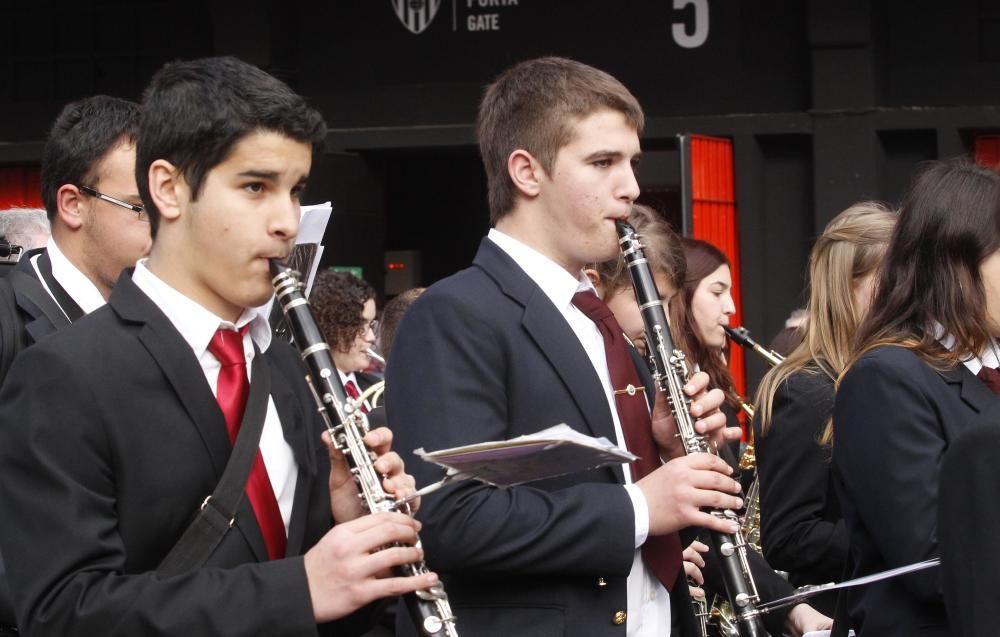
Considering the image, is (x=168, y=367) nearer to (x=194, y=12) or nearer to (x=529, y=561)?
(x=529, y=561)

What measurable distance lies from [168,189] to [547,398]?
2.93 feet

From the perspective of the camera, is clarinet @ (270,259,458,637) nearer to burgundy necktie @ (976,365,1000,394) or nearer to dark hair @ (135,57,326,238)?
dark hair @ (135,57,326,238)

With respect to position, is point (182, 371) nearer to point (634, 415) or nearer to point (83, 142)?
point (634, 415)

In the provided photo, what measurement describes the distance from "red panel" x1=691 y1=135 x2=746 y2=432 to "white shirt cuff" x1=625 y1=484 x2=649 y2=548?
20.4 feet

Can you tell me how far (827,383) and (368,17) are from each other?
21.8 ft

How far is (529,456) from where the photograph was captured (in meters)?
2.41

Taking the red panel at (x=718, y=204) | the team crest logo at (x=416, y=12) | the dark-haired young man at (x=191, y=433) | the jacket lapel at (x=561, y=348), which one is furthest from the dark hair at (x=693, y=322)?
the team crest logo at (x=416, y=12)

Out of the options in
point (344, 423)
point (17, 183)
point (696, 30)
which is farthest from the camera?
point (17, 183)

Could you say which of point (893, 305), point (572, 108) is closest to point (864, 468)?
point (893, 305)

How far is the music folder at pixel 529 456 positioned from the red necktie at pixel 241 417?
260 mm

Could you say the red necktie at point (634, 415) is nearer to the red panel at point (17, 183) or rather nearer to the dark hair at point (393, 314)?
the dark hair at point (393, 314)

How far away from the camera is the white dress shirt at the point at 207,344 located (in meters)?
2.42

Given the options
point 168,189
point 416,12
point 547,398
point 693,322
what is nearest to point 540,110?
point 547,398

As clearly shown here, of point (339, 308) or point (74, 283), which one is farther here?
point (339, 308)
